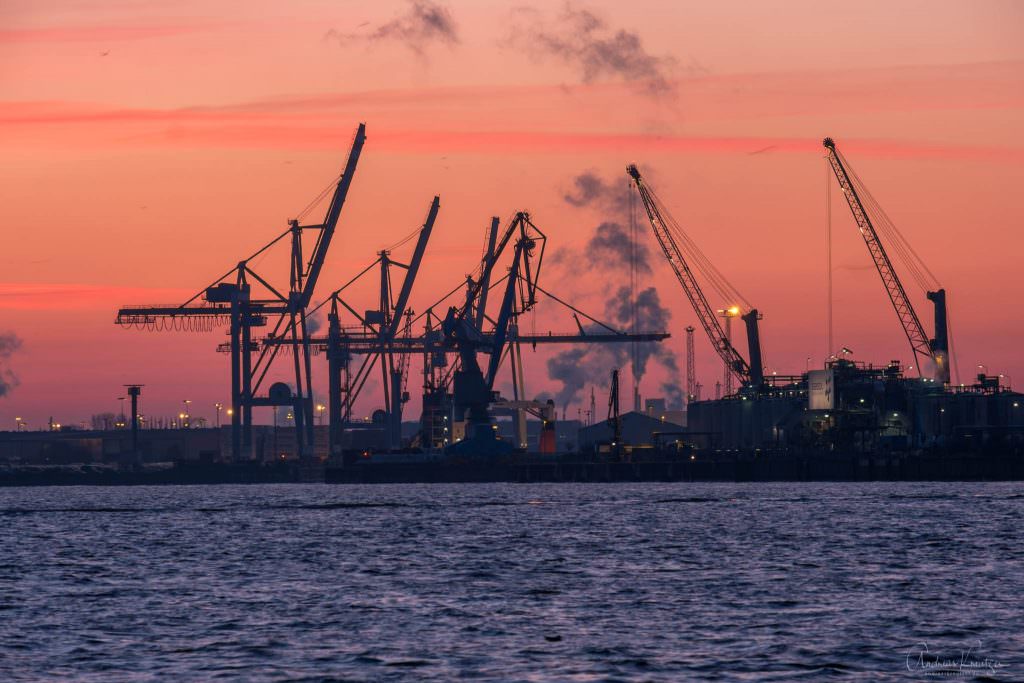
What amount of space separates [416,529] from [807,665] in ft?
210

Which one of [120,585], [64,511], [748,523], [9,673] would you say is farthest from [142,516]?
[9,673]

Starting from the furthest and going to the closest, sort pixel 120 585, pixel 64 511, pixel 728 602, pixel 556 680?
pixel 64 511, pixel 120 585, pixel 728 602, pixel 556 680

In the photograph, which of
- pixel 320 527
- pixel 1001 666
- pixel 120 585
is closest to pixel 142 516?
pixel 320 527

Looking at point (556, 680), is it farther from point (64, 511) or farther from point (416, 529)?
point (64, 511)

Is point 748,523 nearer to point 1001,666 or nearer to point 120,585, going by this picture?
point 120,585

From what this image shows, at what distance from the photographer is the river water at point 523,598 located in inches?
1606

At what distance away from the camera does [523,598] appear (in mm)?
56750

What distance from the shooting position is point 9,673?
39938mm

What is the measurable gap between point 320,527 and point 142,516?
106 feet

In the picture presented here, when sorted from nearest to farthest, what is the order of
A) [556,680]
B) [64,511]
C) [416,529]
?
[556,680]
[416,529]
[64,511]

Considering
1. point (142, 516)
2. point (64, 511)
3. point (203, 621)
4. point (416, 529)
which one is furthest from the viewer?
point (64, 511)

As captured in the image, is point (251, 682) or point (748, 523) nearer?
point (251, 682)

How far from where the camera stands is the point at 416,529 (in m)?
102

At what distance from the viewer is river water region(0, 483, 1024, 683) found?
1606 inches
